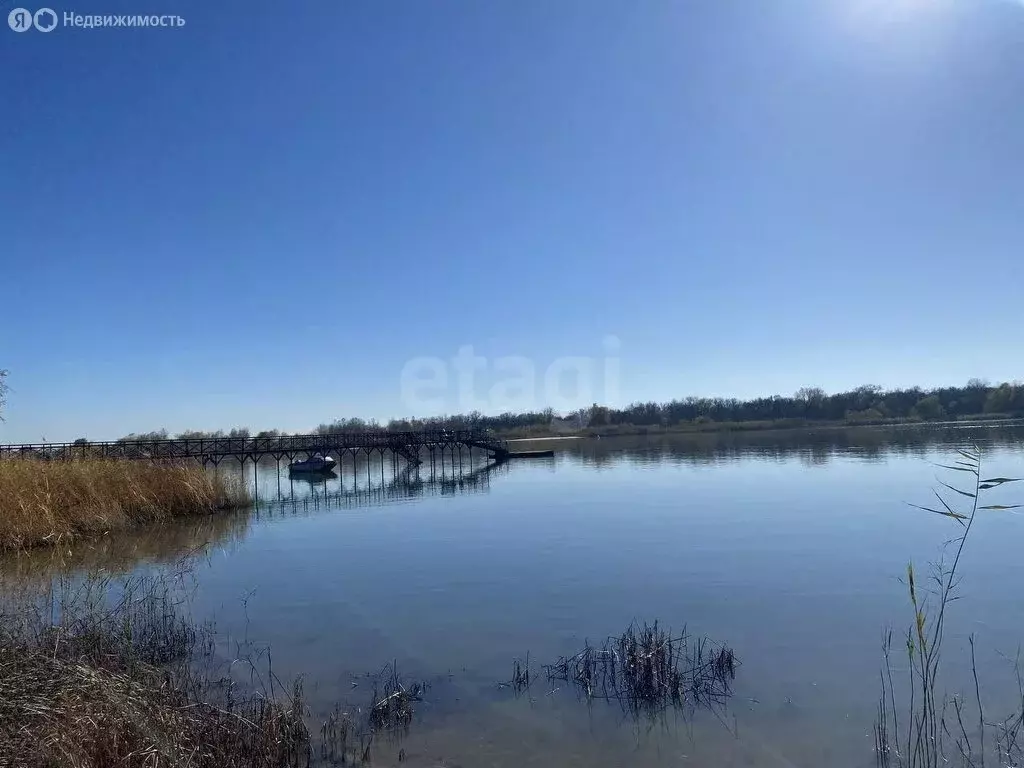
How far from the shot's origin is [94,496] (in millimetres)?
22078

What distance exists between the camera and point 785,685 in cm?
841

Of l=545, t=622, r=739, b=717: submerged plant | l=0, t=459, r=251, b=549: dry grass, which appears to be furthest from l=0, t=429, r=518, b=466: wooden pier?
l=545, t=622, r=739, b=717: submerged plant

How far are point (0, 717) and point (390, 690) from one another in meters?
4.23

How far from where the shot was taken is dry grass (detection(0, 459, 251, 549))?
18.5 m

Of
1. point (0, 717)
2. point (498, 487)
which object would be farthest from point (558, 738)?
point (498, 487)

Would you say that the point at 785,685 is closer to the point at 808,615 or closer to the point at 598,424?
the point at 808,615

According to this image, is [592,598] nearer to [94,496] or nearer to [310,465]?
[94,496]

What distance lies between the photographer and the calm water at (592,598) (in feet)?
23.9

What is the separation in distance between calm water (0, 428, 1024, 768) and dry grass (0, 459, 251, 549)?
4.45 feet

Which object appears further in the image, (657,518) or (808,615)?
(657,518)

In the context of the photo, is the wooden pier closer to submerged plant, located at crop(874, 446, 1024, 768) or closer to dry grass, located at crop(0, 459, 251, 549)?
dry grass, located at crop(0, 459, 251, 549)

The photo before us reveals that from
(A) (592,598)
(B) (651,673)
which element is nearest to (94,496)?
(A) (592,598)

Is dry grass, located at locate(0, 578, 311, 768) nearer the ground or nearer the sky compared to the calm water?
nearer the sky

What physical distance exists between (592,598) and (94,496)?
17957 mm
